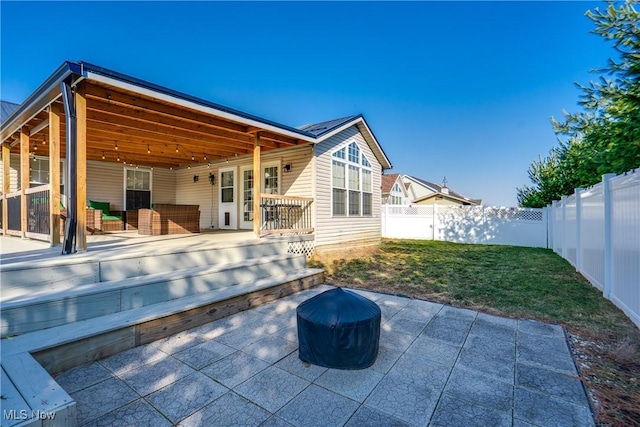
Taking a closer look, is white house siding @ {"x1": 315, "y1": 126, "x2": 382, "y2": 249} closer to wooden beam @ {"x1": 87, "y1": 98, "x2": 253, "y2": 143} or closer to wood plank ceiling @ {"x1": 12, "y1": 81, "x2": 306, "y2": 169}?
wood plank ceiling @ {"x1": 12, "y1": 81, "x2": 306, "y2": 169}

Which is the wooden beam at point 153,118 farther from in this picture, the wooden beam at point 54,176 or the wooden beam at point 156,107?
the wooden beam at point 54,176

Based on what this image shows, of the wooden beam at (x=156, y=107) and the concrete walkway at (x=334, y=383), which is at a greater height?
the wooden beam at (x=156, y=107)

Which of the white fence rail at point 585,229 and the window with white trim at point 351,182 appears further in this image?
the window with white trim at point 351,182

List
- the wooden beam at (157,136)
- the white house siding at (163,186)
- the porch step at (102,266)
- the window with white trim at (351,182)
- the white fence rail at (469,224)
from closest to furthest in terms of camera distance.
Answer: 1. the porch step at (102,266)
2. the wooden beam at (157,136)
3. the window with white trim at (351,182)
4. the white house siding at (163,186)
5. the white fence rail at (469,224)

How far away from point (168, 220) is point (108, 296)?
4.33 meters

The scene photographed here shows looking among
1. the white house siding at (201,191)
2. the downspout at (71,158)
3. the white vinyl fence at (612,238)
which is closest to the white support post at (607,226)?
the white vinyl fence at (612,238)

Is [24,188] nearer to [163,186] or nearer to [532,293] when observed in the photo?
[163,186]

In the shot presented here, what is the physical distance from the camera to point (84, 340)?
2494 millimetres

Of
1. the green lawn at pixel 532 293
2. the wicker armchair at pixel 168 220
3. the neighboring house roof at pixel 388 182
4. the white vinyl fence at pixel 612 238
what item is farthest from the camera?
the neighboring house roof at pixel 388 182

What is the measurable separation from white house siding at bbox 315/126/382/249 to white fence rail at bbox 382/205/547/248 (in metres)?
4.44

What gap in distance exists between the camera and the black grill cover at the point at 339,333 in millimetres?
2447

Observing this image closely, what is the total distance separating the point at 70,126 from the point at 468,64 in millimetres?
13700

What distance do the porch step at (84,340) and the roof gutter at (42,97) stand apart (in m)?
3.10

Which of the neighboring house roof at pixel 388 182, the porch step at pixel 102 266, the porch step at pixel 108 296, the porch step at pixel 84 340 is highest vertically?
the neighboring house roof at pixel 388 182
